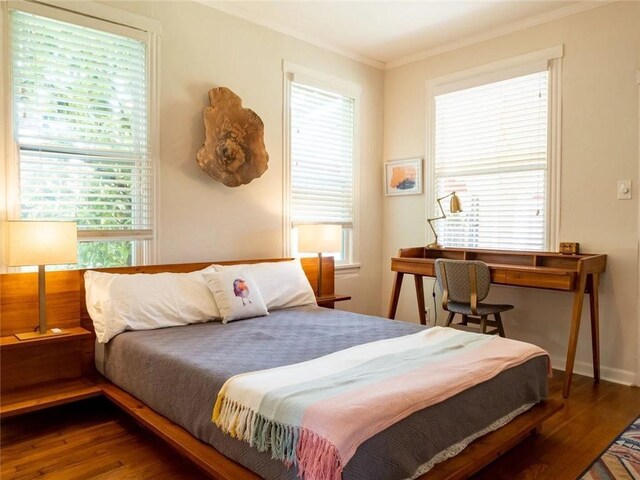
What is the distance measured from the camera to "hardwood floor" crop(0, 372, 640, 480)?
2.13 m

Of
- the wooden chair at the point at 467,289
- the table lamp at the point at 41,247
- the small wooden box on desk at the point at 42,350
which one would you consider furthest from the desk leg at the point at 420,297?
the table lamp at the point at 41,247

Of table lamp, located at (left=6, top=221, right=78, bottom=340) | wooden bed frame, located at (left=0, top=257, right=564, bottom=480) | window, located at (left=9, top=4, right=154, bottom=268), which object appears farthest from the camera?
window, located at (left=9, top=4, right=154, bottom=268)

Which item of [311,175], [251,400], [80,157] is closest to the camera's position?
[251,400]

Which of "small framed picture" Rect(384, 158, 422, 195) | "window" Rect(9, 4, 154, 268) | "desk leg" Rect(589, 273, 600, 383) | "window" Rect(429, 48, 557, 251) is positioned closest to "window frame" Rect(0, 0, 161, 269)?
"window" Rect(9, 4, 154, 268)

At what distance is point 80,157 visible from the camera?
9.76 ft

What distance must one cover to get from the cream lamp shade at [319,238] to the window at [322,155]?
20 cm

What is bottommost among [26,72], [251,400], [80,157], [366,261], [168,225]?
[251,400]

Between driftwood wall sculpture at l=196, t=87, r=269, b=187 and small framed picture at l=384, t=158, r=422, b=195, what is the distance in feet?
5.01

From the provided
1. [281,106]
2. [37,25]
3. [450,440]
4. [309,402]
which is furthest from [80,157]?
[450,440]

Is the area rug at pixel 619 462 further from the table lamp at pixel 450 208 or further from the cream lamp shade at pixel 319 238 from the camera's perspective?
the cream lamp shade at pixel 319 238

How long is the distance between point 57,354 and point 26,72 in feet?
5.39

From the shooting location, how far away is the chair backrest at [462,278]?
3.47m

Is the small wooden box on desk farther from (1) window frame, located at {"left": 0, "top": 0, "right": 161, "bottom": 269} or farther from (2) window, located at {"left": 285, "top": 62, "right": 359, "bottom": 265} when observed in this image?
(2) window, located at {"left": 285, "top": 62, "right": 359, "bottom": 265}

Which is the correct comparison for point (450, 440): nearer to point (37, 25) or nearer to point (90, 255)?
point (90, 255)
